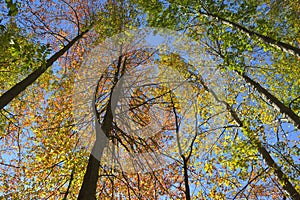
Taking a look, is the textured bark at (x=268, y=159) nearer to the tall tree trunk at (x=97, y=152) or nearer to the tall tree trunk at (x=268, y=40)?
the tall tree trunk at (x=268, y=40)

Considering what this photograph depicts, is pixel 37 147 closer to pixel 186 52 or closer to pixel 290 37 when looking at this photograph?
pixel 186 52

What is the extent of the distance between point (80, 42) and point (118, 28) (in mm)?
2567

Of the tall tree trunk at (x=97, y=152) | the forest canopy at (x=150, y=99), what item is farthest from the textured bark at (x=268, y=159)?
the tall tree trunk at (x=97, y=152)

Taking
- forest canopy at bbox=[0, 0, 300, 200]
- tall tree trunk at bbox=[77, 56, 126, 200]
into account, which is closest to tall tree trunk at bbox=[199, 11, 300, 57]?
forest canopy at bbox=[0, 0, 300, 200]

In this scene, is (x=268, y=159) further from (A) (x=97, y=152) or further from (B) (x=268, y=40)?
(A) (x=97, y=152)

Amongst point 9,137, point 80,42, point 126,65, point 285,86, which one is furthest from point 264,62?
point 9,137

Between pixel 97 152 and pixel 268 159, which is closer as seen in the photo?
pixel 97 152

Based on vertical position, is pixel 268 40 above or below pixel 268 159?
above

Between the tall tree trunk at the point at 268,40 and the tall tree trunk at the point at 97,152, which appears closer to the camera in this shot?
the tall tree trunk at the point at 97,152

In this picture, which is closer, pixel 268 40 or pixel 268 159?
pixel 268 40

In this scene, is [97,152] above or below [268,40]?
below

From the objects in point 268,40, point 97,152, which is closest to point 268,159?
point 268,40

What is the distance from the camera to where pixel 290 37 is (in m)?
7.84

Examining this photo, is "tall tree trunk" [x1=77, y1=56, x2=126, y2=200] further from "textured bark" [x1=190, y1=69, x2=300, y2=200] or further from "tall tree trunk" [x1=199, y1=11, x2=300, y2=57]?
"tall tree trunk" [x1=199, y1=11, x2=300, y2=57]
